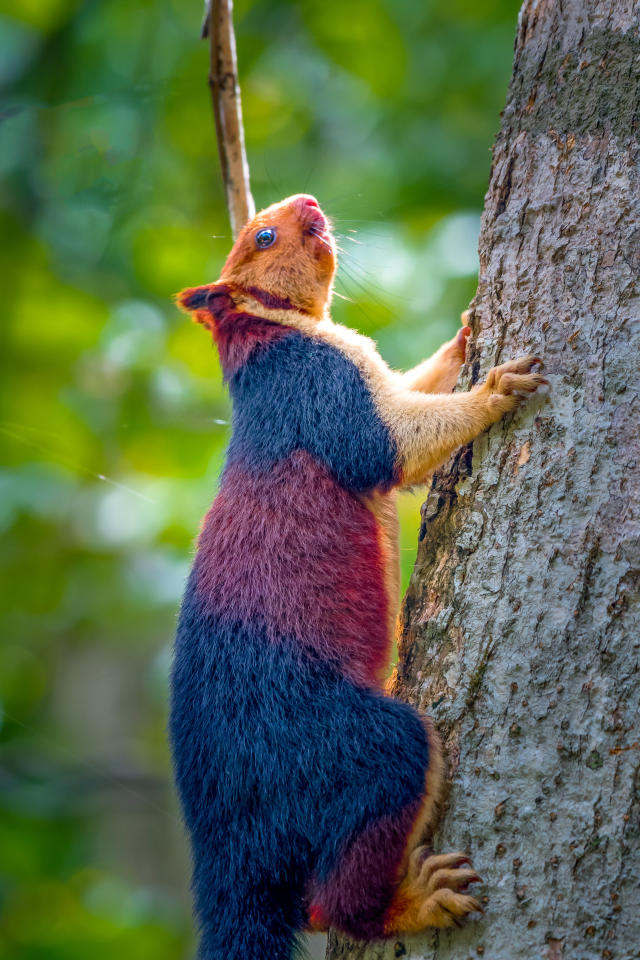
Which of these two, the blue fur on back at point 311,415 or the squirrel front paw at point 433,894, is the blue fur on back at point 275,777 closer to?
the squirrel front paw at point 433,894

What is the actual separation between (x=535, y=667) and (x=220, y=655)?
A: 93 cm

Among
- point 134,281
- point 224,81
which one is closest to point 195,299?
point 224,81

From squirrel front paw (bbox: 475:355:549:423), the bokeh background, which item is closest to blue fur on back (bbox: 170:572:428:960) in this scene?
squirrel front paw (bbox: 475:355:549:423)

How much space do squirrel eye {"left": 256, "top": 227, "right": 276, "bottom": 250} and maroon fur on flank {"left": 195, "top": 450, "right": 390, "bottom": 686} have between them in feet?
3.60

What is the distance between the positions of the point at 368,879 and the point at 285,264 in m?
2.27

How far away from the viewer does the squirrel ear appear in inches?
136

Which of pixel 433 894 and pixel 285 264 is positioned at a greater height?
pixel 285 264

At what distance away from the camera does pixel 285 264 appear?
3.44 metres

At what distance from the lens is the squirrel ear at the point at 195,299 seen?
3457 mm

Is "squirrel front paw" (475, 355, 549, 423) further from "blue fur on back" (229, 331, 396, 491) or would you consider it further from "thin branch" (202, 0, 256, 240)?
"thin branch" (202, 0, 256, 240)

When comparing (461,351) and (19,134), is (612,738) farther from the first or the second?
(19,134)

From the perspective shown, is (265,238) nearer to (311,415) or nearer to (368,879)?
(311,415)

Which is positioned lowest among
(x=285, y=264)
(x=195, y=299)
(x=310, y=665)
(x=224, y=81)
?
(x=310, y=665)

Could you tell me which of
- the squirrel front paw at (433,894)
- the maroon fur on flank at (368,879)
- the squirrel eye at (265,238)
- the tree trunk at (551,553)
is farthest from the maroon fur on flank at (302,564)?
the squirrel eye at (265,238)
